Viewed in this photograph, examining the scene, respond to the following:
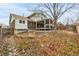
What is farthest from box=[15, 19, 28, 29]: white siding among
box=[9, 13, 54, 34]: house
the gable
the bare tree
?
the bare tree

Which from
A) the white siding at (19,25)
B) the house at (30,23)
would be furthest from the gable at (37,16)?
the white siding at (19,25)

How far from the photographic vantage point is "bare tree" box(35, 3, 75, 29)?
2.72 meters

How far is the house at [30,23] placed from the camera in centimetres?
272

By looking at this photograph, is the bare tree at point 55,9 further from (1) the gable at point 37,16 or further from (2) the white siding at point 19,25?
(2) the white siding at point 19,25

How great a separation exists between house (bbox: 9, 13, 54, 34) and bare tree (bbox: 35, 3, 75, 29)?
0.06 metres

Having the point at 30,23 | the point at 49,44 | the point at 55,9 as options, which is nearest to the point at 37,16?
the point at 30,23

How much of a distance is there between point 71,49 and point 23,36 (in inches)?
23.8

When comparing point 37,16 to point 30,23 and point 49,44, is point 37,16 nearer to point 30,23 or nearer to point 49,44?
point 30,23

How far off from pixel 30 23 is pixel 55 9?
35 cm

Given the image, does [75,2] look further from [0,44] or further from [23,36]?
[0,44]

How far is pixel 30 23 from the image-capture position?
2.74 meters

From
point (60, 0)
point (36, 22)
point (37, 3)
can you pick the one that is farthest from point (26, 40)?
point (60, 0)

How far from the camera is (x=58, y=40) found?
2732 mm

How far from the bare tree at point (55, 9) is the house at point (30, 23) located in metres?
0.06
